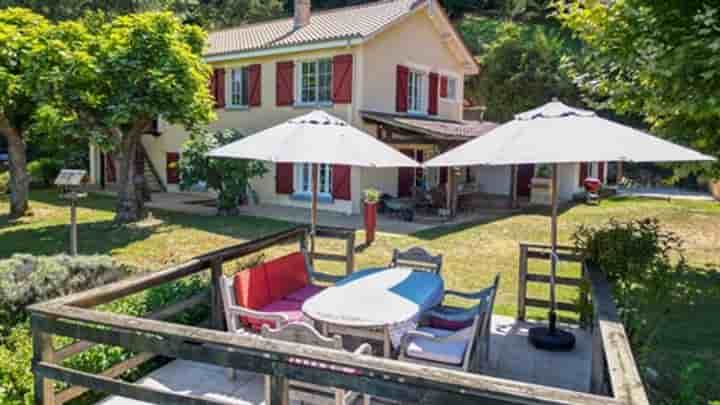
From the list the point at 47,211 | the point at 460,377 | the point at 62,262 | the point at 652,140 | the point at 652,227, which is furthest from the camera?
the point at 47,211

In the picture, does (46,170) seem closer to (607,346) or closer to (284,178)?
(284,178)

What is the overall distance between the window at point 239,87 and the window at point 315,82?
8.09 ft

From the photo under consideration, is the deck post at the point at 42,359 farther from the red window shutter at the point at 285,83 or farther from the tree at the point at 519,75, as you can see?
the tree at the point at 519,75

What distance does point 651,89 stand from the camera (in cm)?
653

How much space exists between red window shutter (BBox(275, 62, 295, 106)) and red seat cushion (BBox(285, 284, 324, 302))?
37.2 feet

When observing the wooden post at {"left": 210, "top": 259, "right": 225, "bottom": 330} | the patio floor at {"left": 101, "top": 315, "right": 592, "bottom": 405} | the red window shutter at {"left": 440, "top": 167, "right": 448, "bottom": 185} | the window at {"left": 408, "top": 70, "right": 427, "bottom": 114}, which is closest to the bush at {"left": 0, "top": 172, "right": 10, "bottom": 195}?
the window at {"left": 408, "top": 70, "right": 427, "bottom": 114}

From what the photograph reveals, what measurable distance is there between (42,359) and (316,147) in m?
2.74

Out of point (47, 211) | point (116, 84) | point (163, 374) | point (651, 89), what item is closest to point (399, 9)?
point (116, 84)

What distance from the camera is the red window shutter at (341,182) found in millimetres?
14594

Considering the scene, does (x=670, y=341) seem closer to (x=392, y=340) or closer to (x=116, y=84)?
(x=392, y=340)

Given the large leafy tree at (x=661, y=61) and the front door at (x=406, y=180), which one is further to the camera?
the front door at (x=406, y=180)

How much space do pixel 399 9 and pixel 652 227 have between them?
12.9 meters

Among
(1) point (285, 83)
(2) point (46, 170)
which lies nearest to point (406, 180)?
(1) point (285, 83)

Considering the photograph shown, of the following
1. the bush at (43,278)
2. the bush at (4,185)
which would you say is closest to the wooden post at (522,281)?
the bush at (43,278)
